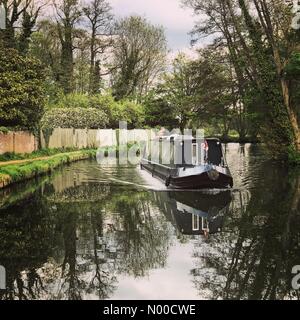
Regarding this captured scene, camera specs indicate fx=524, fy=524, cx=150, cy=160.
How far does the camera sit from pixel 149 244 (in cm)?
938

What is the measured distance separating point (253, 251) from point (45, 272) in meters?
3.44

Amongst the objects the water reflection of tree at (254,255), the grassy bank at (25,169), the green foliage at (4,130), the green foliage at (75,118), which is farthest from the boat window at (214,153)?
the green foliage at (75,118)

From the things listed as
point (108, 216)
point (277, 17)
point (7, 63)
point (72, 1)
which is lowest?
point (108, 216)

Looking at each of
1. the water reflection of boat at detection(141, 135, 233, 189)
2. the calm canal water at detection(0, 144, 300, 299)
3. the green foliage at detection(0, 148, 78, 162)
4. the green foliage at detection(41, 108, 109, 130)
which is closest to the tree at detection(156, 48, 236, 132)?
the green foliage at detection(41, 108, 109, 130)

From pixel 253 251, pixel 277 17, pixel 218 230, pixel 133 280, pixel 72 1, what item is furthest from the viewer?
pixel 72 1

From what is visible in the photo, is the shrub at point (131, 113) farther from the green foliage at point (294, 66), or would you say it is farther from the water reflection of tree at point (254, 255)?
the water reflection of tree at point (254, 255)

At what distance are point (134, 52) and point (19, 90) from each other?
114 ft

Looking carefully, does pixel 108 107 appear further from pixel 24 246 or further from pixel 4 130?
pixel 24 246

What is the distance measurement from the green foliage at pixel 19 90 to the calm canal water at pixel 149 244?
1033 cm

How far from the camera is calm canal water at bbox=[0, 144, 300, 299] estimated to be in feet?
22.2

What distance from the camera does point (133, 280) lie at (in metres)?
7.15

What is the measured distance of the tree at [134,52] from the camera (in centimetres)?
5953
